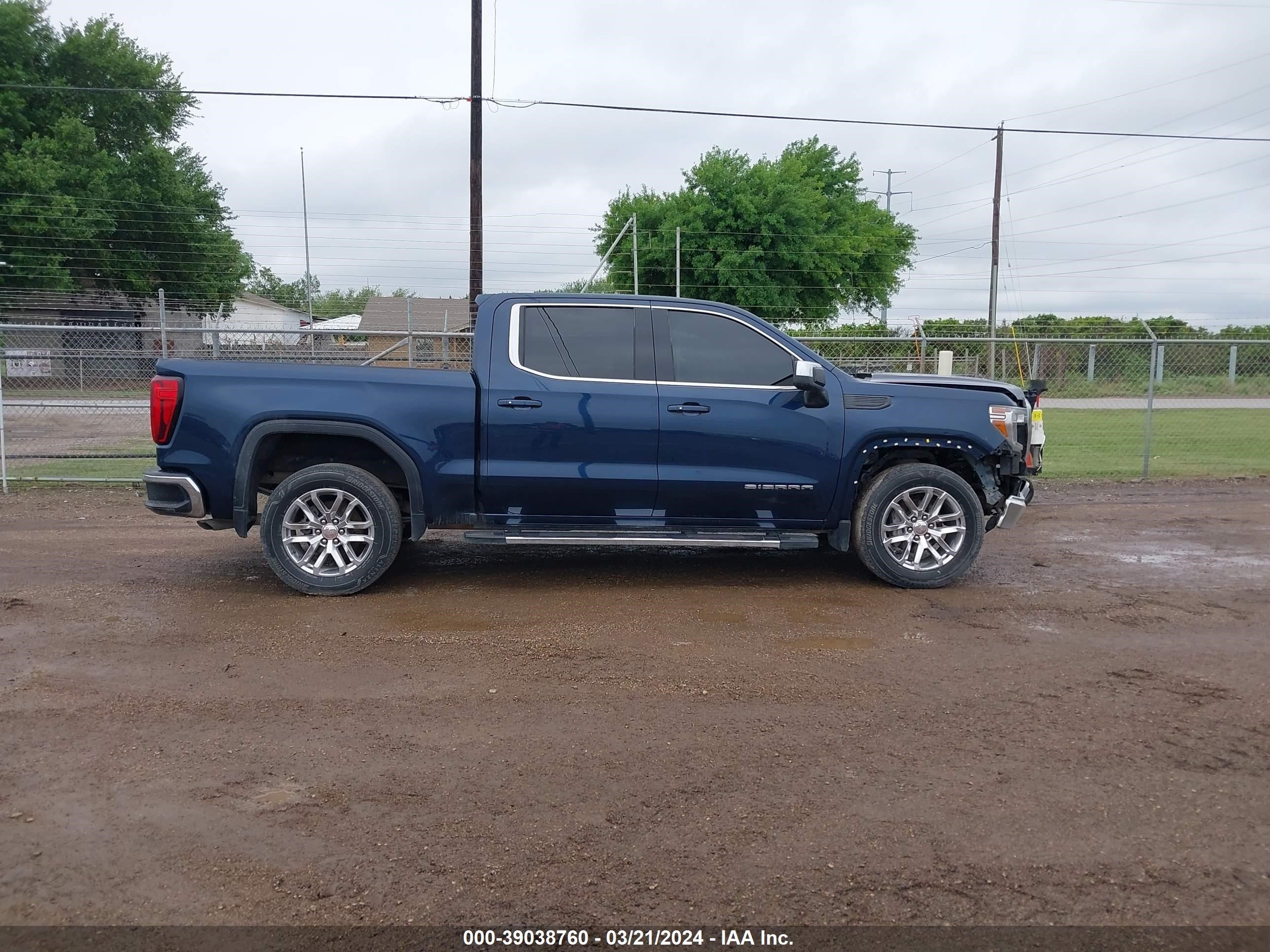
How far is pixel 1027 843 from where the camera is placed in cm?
341

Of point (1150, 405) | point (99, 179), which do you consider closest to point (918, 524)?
point (1150, 405)

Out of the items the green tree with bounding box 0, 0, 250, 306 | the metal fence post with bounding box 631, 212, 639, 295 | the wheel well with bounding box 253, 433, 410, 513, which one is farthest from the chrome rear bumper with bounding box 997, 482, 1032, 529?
the green tree with bounding box 0, 0, 250, 306

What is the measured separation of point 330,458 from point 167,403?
109 cm

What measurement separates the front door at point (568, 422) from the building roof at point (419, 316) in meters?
15.4

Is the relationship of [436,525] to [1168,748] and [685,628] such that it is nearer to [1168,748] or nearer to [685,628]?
[685,628]

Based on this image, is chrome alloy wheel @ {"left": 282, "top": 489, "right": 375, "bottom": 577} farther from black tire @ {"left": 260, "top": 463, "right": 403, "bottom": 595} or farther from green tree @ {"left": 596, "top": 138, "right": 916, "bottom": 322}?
green tree @ {"left": 596, "top": 138, "right": 916, "bottom": 322}

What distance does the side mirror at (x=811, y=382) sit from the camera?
667 cm

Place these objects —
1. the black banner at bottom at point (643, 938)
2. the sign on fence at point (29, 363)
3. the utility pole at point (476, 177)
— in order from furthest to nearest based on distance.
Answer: the utility pole at point (476, 177)
the sign on fence at point (29, 363)
the black banner at bottom at point (643, 938)

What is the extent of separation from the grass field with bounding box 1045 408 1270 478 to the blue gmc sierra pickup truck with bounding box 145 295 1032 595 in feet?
22.3

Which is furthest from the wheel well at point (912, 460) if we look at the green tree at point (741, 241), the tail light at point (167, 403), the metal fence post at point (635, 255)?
the green tree at point (741, 241)

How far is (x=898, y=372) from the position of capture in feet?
36.4

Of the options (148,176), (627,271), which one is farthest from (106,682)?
(148,176)

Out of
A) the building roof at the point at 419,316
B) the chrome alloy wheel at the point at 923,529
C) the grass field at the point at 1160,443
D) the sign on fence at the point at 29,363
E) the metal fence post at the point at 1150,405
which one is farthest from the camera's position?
the building roof at the point at 419,316

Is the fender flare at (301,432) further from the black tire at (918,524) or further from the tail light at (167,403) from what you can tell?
the black tire at (918,524)
